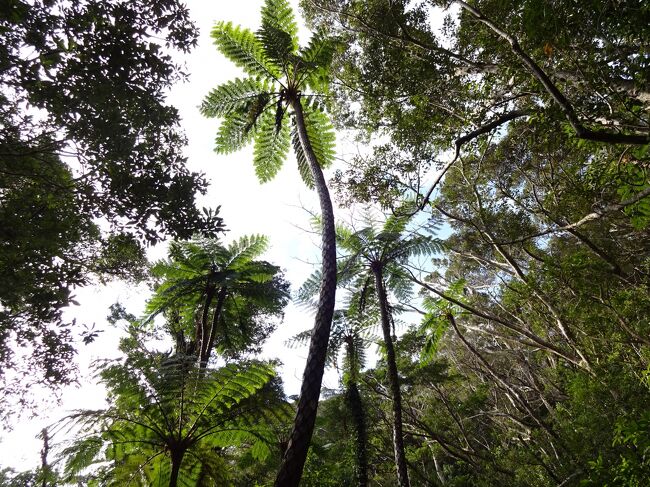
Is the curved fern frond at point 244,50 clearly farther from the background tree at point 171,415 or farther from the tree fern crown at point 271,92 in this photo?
the background tree at point 171,415

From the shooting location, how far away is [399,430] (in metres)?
5.64

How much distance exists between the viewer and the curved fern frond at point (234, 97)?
6488 millimetres

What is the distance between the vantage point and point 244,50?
20.6 ft

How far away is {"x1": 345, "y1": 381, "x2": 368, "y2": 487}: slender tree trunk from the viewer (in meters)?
7.14

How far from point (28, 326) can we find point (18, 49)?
13.8 feet

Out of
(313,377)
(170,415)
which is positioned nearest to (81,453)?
(170,415)

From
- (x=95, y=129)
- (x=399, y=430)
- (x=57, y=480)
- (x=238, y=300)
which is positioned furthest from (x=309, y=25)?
(x=57, y=480)

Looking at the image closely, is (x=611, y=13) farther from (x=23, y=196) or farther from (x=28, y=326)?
(x=28, y=326)

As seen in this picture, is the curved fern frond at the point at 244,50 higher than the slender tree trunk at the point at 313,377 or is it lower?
higher

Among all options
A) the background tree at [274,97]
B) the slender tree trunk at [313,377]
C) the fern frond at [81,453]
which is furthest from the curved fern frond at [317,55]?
the fern frond at [81,453]

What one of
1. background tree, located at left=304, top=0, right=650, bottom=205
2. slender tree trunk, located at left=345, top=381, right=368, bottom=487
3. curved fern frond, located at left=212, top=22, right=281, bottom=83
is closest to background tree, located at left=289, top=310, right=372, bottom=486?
slender tree trunk, located at left=345, top=381, right=368, bottom=487

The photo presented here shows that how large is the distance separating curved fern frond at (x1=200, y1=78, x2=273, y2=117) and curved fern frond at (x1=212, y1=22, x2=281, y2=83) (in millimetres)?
227

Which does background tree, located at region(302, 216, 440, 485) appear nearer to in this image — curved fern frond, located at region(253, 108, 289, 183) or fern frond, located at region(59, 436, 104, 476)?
curved fern frond, located at region(253, 108, 289, 183)

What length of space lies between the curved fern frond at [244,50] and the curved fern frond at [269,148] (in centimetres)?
79
